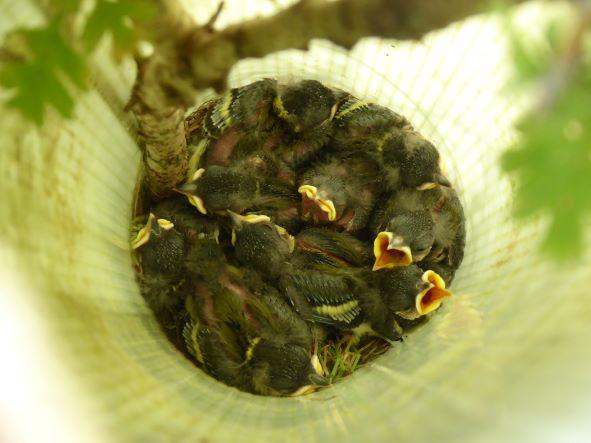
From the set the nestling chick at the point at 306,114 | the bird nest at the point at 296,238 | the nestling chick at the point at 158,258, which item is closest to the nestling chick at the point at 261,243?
the bird nest at the point at 296,238

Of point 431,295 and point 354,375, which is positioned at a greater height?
point 431,295

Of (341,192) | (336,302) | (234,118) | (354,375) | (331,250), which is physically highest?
(234,118)

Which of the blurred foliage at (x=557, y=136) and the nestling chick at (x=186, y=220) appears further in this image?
the nestling chick at (x=186, y=220)

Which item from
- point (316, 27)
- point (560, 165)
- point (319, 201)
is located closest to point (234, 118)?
point (319, 201)

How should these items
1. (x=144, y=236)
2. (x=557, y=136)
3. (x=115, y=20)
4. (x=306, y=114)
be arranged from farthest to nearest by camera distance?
(x=306, y=114) < (x=144, y=236) < (x=115, y=20) < (x=557, y=136)

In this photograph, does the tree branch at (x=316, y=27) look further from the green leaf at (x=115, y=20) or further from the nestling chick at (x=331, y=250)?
the nestling chick at (x=331, y=250)

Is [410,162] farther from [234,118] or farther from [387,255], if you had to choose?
[234,118]

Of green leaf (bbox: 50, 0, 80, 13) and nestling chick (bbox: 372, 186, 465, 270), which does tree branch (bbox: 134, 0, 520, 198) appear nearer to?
green leaf (bbox: 50, 0, 80, 13)
